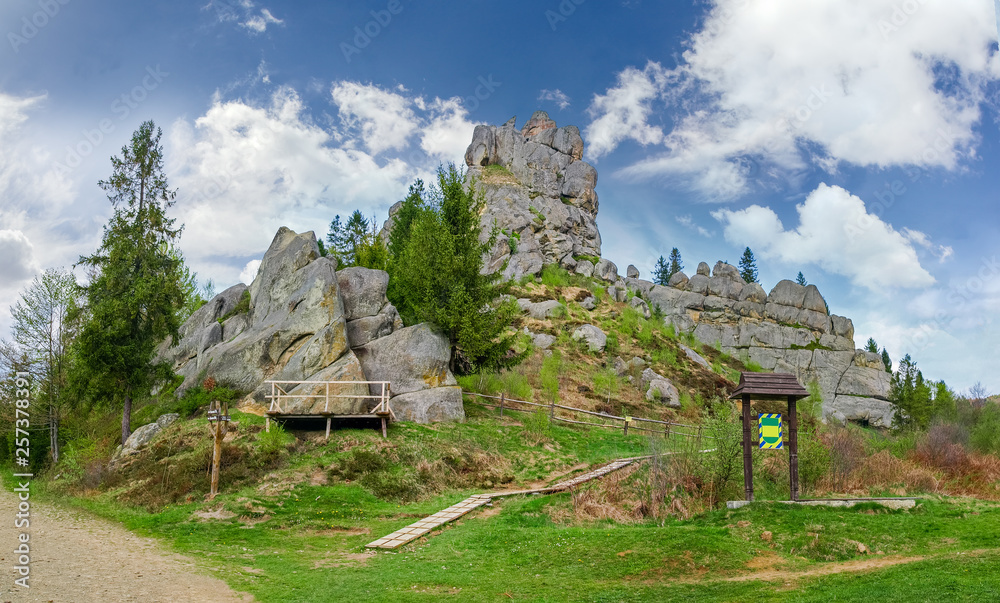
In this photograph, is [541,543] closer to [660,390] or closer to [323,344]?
[323,344]

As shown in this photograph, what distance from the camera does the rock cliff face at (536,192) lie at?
64500 millimetres

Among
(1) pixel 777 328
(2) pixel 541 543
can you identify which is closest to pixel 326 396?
(2) pixel 541 543

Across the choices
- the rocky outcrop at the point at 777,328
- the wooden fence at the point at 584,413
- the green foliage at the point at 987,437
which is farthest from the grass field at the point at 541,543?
the rocky outcrop at the point at 777,328

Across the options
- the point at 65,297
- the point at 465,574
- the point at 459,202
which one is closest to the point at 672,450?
the point at 465,574

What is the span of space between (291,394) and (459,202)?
1313cm

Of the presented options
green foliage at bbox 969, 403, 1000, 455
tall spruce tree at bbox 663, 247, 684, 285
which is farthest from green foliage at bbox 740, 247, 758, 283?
green foliage at bbox 969, 403, 1000, 455

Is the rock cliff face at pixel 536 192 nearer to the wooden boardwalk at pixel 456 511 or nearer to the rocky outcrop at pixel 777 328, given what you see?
the rocky outcrop at pixel 777 328

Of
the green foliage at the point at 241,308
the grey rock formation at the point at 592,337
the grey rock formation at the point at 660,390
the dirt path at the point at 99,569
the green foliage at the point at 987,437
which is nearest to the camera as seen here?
the dirt path at the point at 99,569

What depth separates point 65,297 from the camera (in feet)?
89.1

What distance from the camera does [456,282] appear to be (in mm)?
29750

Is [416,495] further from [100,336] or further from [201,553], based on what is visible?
[100,336]

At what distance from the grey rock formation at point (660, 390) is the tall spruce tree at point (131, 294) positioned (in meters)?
29.5

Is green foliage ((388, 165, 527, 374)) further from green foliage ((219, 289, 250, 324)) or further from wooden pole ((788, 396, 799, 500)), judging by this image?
wooden pole ((788, 396, 799, 500))

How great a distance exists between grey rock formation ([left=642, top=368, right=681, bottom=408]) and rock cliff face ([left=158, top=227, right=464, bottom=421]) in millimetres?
18942
